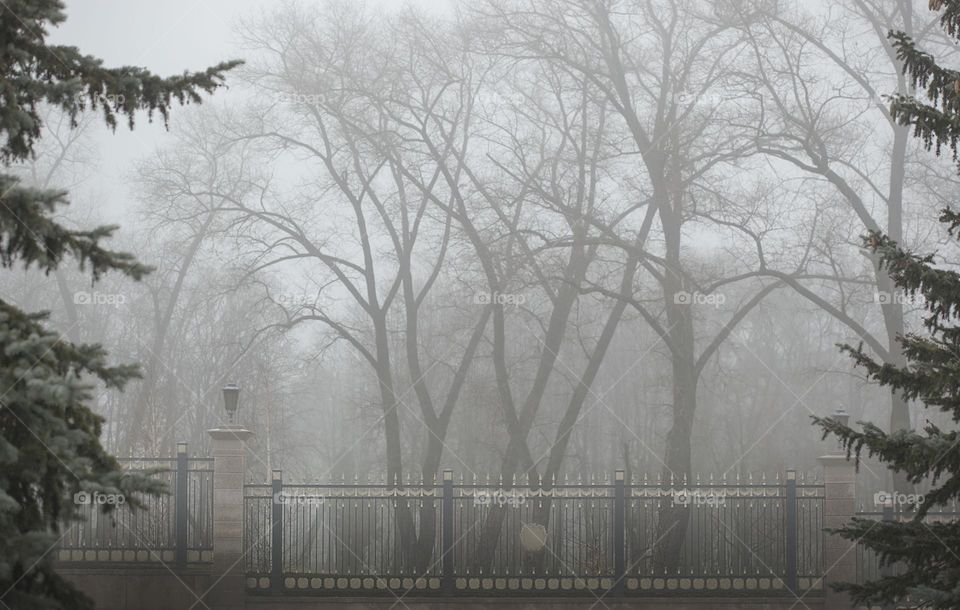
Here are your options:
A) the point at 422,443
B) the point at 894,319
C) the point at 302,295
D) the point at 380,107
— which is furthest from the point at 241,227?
the point at 894,319

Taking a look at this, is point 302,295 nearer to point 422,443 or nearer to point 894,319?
point 422,443

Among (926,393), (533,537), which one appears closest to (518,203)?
(533,537)

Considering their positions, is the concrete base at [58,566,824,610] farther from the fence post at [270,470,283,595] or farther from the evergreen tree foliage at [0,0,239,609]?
the evergreen tree foliage at [0,0,239,609]

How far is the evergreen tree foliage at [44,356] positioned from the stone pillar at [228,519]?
11.2m

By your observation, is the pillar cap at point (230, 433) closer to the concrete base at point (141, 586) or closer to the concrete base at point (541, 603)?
the concrete base at point (141, 586)

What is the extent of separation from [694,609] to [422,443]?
1757cm

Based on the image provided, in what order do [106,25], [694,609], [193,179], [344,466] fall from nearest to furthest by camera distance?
[694,609], [193,179], [344,466], [106,25]

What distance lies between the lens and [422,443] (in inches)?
1375

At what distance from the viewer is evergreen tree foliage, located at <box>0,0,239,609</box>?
5.80 meters

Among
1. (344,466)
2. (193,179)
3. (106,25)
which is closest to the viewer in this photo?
(193,179)

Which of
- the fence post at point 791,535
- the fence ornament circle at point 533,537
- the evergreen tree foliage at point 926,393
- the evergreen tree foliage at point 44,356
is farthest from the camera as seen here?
the fence ornament circle at point 533,537

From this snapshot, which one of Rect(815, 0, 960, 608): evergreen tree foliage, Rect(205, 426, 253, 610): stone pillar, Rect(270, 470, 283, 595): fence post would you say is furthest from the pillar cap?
Rect(815, 0, 960, 608): evergreen tree foliage

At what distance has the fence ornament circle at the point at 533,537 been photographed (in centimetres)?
2114

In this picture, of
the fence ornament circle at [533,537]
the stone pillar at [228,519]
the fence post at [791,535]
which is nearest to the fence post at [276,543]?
the stone pillar at [228,519]
